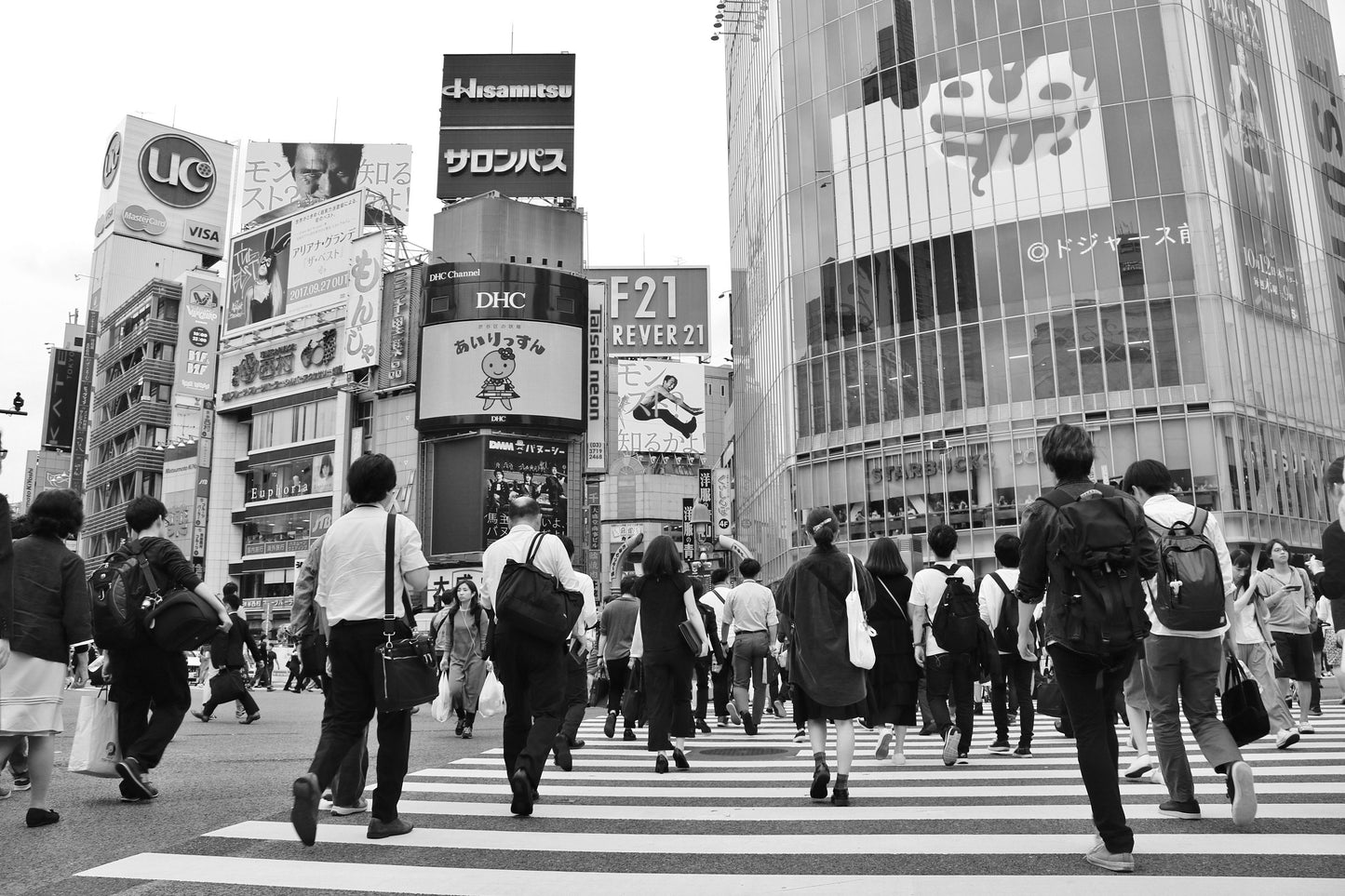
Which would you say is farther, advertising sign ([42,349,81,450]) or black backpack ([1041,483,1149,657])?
advertising sign ([42,349,81,450])

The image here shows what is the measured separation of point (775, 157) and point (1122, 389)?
17.8 meters

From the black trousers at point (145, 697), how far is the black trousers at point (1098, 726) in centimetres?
518

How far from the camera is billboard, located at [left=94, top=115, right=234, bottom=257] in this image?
277ft

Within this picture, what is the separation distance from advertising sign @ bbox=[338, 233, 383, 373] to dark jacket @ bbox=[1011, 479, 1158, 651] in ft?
185

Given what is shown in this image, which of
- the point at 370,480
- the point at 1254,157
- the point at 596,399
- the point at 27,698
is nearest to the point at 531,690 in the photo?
the point at 370,480

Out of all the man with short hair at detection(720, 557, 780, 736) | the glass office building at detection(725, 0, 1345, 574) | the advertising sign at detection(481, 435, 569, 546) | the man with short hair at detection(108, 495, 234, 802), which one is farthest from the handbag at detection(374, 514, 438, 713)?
the advertising sign at detection(481, 435, 569, 546)

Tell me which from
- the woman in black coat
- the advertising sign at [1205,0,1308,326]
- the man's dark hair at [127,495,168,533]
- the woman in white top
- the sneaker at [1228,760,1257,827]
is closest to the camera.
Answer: the sneaker at [1228,760,1257,827]

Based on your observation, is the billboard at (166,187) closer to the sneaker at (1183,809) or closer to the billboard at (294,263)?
the billboard at (294,263)

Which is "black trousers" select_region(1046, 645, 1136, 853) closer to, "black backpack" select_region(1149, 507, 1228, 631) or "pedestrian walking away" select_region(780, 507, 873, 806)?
"black backpack" select_region(1149, 507, 1228, 631)

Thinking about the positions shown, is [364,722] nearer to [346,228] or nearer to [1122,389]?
[1122,389]

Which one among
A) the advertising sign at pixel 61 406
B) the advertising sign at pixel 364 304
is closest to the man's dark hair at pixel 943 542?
the advertising sign at pixel 364 304

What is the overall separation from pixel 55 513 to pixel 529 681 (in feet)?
9.53

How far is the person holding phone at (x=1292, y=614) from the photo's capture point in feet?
32.1

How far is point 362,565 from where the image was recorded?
5.10 meters
